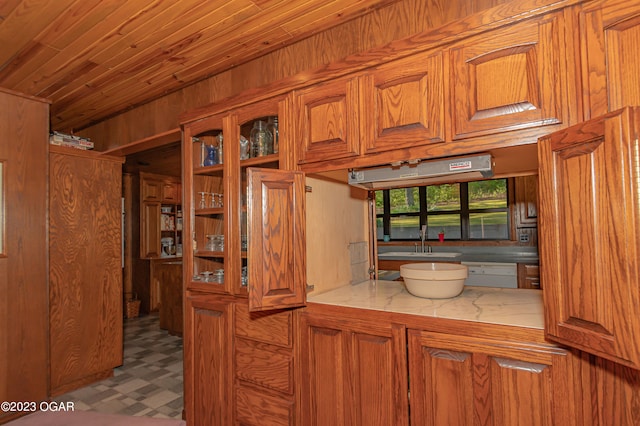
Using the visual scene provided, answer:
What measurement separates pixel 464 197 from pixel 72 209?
14.7ft

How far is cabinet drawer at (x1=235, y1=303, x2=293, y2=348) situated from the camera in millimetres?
1830

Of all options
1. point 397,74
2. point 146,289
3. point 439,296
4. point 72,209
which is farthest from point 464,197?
point 146,289

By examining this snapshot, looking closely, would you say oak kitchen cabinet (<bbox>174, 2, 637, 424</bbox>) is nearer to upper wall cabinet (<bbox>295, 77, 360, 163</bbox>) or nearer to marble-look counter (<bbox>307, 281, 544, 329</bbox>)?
upper wall cabinet (<bbox>295, 77, 360, 163</bbox>)

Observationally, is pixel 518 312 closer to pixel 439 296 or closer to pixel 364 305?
pixel 439 296

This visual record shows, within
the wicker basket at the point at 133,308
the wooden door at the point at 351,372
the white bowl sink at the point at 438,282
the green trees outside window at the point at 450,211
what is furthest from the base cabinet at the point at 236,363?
the wicker basket at the point at 133,308

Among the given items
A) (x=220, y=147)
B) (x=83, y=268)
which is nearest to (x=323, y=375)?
(x=220, y=147)

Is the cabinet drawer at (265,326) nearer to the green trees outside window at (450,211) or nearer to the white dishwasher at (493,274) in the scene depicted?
the white dishwasher at (493,274)

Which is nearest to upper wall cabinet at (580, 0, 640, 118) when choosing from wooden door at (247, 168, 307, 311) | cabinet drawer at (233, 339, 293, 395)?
wooden door at (247, 168, 307, 311)

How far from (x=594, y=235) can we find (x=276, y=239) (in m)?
1.27

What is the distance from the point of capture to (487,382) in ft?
4.29

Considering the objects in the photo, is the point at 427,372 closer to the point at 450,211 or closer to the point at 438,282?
the point at 438,282

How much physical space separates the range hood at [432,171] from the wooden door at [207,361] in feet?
3.67

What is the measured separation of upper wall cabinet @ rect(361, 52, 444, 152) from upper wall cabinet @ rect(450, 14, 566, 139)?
77 mm

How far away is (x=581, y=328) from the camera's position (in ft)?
3.53
